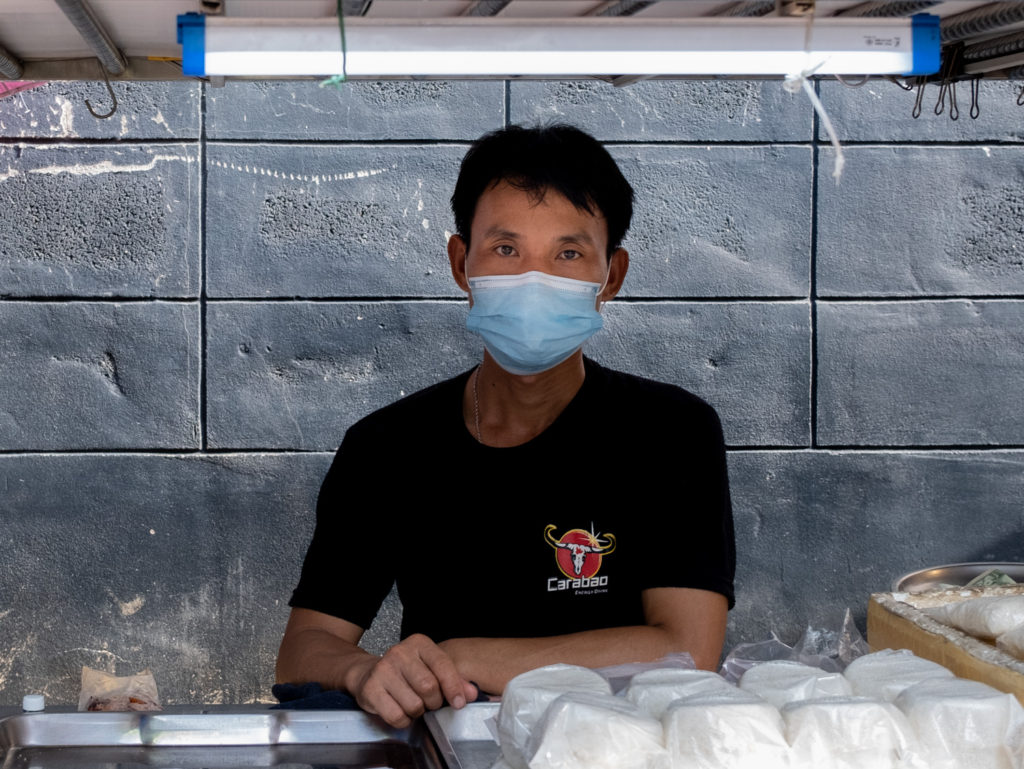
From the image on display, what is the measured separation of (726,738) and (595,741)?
0.13 metres

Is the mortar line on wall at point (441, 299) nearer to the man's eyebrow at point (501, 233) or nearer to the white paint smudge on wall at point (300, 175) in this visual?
the white paint smudge on wall at point (300, 175)

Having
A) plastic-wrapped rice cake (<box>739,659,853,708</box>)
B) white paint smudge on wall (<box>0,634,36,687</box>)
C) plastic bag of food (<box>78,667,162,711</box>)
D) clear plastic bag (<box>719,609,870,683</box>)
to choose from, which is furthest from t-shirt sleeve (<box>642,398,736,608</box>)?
white paint smudge on wall (<box>0,634,36,687</box>)

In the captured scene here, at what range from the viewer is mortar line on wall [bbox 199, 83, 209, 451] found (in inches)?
178

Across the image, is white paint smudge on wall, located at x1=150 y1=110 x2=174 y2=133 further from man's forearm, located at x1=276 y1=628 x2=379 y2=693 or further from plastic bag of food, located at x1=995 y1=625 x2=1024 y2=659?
plastic bag of food, located at x1=995 y1=625 x2=1024 y2=659

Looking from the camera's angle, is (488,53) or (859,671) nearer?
(859,671)

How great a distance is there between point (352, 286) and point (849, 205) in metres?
2.15

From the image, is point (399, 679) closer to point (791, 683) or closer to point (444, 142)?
point (791, 683)

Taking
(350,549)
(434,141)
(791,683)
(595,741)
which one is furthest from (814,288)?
(595,741)

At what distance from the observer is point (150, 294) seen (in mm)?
4535

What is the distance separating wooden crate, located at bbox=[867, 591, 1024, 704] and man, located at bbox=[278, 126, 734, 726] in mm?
304

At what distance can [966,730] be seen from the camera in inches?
45.9

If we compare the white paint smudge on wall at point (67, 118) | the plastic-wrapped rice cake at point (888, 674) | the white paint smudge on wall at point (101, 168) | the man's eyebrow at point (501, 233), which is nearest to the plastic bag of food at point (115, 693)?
the man's eyebrow at point (501, 233)

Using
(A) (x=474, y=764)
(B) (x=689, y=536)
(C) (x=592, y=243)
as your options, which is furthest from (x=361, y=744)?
(C) (x=592, y=243)

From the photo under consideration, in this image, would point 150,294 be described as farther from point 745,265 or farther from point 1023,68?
point 1023,68
